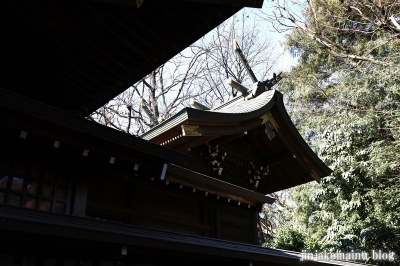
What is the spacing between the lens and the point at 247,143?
8.41 m

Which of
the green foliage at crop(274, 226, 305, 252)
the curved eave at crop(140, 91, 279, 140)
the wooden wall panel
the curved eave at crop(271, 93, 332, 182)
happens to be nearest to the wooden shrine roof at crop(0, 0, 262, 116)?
the curved eave at crop(140, 91, 279, 140)

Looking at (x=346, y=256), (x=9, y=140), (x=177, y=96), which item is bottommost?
(x=346, y=256)

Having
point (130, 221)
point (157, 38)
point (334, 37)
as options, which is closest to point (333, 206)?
point (334, 37)

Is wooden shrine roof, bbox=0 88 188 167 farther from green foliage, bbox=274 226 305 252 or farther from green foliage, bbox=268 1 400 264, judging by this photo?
green foliage, bbox=268 1 400 264

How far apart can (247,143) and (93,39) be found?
5.10 m

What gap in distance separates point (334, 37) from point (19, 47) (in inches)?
578

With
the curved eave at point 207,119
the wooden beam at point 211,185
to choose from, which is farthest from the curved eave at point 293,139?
the wooden beam at point 211,185

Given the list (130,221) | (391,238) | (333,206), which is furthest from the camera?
(333,206)

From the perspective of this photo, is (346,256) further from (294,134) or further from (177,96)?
(177,96)

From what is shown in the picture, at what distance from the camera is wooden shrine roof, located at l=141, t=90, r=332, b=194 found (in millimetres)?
6250

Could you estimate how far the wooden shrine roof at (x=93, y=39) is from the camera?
3670mm

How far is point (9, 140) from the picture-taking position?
158 inches

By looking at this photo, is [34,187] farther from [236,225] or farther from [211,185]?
[236,225]

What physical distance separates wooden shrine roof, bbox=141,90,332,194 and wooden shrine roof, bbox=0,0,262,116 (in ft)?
5.44
